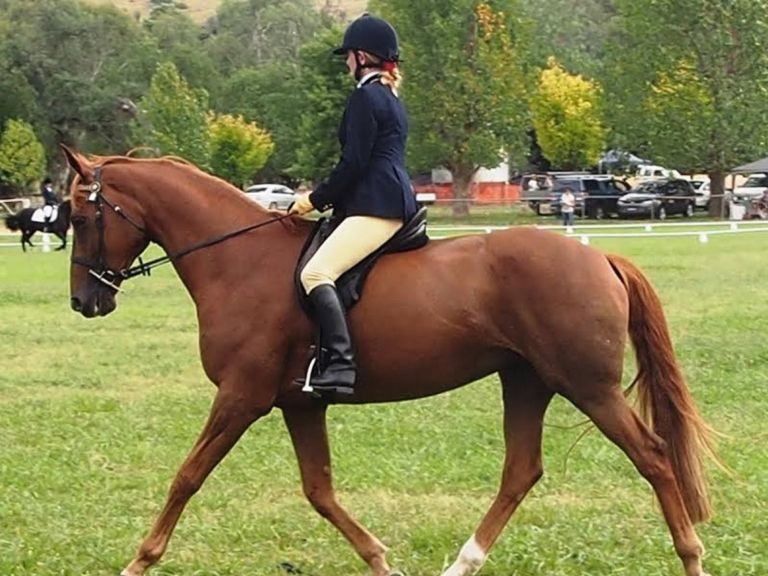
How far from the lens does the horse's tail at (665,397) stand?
645 centimetres

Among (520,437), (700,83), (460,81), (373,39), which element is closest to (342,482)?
(520,437)

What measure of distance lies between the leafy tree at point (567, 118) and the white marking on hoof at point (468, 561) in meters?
57.2

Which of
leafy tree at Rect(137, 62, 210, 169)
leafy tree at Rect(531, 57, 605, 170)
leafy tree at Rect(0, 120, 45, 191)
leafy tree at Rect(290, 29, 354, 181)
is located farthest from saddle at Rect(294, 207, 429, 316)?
leafy tree at Rect(0, 120, 45, 191)

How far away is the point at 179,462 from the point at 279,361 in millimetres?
3159

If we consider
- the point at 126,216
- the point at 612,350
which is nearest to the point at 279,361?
the point at 126,216

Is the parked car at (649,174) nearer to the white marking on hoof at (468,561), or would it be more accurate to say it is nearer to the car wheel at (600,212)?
the car wheel at (600,212)

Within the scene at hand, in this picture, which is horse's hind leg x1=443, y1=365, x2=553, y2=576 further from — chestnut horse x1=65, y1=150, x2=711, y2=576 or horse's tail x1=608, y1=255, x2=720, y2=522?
horse's tail x1=608, y1=255, x2=720, y2=522

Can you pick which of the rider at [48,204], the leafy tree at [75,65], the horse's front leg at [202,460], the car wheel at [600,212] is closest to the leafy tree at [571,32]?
the car wheel at [600,212]

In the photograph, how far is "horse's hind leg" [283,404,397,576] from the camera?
21.4 feet

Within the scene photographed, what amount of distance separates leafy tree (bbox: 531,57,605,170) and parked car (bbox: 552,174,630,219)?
8.87 m

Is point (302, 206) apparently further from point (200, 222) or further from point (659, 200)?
point (659, 200)

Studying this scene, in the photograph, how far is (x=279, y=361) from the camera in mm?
6273

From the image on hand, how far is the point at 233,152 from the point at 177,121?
18.1 feet

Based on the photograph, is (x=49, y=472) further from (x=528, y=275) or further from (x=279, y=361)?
(x=528, y=275)
